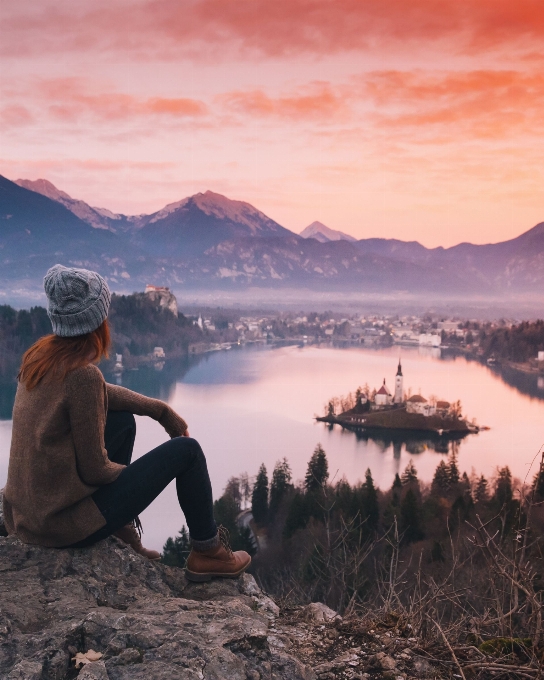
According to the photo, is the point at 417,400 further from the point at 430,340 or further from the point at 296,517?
the point at 430,340

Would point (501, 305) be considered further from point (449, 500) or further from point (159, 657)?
point (159, 657)

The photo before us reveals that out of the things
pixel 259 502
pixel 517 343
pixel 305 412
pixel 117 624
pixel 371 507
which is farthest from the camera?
pixel 517 343

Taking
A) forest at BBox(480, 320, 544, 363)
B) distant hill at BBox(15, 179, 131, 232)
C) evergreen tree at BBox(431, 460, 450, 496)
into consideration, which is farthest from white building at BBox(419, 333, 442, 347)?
distant hill at BBox(15, 179, 131, 232)

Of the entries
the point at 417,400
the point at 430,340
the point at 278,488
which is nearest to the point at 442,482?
the point at 278,488

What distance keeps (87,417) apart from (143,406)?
311mm

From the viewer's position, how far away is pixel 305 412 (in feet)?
93.2

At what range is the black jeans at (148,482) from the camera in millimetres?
1559

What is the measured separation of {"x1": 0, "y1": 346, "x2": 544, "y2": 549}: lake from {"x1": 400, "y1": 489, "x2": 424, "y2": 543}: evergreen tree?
4.68 meters

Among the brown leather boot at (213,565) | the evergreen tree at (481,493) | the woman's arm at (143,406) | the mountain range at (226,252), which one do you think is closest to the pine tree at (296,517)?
the evergreen tree at (481,493)

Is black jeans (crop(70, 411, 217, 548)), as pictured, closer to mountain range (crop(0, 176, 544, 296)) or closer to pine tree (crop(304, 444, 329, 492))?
pine tree (crop(304, 444, 329, 492))

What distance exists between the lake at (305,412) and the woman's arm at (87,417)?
1093cm

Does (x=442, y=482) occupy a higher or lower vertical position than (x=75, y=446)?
lower

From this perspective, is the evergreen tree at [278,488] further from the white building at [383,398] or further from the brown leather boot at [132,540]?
the white building at [383,398]

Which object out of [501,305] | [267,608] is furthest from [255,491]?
[501,305]
